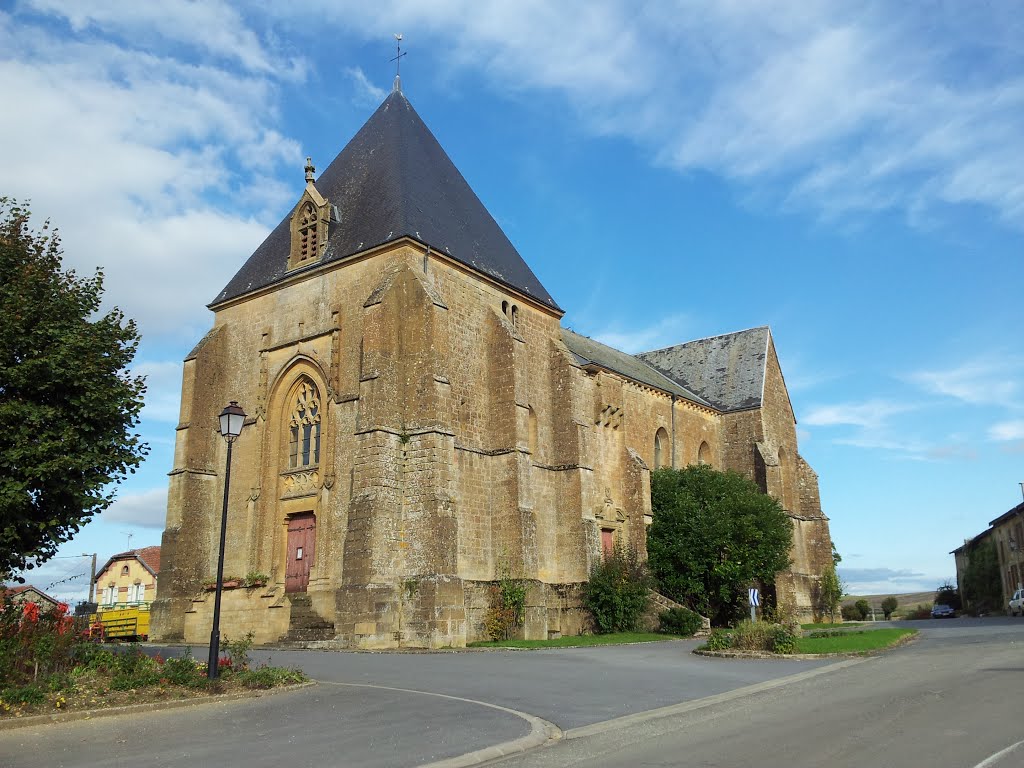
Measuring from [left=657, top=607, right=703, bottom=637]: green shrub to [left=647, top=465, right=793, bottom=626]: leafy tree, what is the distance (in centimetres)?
314

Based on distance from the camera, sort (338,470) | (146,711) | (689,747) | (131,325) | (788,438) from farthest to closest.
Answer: (788,438) < (338,470) < (131,325) < (146,711) < (689,747)

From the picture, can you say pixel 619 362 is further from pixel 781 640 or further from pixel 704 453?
pixel 781 640

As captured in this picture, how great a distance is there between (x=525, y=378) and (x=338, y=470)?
6329mm

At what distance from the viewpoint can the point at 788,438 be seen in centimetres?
4088

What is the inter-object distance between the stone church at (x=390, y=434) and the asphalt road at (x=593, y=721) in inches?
263

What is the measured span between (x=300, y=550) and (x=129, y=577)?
38.0 meters

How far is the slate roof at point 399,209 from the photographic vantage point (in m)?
25.4

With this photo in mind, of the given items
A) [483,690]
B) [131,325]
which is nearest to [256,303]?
[131,325]

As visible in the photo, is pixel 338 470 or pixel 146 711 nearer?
pixel 146 711

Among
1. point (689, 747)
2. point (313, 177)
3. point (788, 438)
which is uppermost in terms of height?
point (313, 177)

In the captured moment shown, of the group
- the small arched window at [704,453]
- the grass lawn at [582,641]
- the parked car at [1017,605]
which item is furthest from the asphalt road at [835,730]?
the parked car at [1017,605]

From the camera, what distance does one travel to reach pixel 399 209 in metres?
25.1

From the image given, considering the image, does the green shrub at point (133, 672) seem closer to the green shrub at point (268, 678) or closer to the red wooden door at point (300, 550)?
the green shrub at point (268, 678)

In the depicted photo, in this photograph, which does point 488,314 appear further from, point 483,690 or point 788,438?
point 788,438
